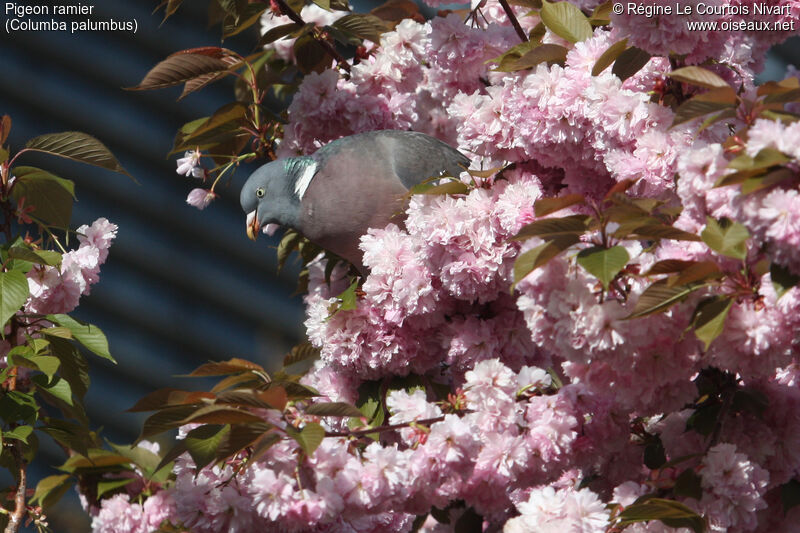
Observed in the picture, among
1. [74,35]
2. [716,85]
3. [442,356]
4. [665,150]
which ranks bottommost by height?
[74,35]

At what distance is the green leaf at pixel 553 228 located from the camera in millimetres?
1031

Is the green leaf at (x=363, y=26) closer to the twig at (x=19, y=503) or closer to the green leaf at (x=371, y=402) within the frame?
the green leaf at (x=371, y=402)

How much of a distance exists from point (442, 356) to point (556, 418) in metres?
0.33

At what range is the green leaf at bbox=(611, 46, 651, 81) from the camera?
1272 millimetres

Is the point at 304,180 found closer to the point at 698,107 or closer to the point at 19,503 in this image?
the point at 19,503

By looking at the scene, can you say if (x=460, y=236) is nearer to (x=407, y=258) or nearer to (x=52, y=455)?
(x=407, y=258)

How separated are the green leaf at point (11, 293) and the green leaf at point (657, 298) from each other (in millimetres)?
744

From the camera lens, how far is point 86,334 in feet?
4.52

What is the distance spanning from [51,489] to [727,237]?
101cm

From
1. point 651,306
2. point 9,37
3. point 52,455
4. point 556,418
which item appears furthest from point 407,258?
point 9,37

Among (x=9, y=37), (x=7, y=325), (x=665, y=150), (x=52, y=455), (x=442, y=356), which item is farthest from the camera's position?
(x=9, y=37)

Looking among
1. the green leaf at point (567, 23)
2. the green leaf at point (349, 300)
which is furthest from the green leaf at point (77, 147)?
the green leaf at point (567, 23)

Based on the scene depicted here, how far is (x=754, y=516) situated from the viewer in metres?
1.16

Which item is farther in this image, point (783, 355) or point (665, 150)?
point (665, 150)
